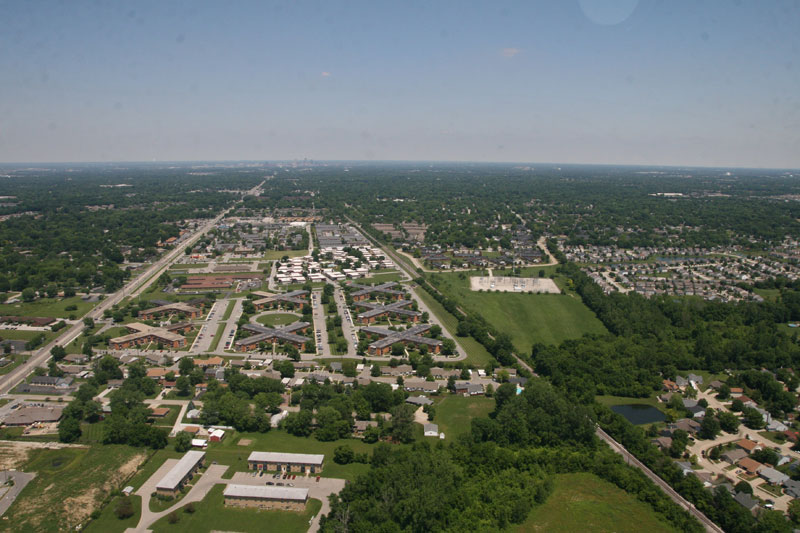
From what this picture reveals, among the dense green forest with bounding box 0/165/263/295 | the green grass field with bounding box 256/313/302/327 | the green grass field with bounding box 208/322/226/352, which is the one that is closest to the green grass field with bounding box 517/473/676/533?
the green grass field with bounding box 208/322/226/352

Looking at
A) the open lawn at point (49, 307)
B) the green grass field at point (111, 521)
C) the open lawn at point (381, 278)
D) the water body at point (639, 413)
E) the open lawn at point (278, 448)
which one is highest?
the open lawn at point (381, 278)

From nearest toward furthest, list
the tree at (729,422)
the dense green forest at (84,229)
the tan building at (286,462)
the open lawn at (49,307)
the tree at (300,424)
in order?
the tan building at (286,462), the tree at (300,424), the tree at (729,422), the open lawn at (49,307), the dense green forest at (84,229)

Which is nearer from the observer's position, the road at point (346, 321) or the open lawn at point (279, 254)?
the road at point (346, 321)

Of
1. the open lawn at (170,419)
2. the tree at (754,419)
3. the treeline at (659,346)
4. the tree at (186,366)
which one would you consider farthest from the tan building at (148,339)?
the tree at (754,419)

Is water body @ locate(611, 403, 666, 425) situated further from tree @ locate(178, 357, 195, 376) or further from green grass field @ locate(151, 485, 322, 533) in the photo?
tree @ locate(178, 357, 195, 376)

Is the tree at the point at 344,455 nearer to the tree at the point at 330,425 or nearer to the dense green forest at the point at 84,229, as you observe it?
the tree at the point at 330,425

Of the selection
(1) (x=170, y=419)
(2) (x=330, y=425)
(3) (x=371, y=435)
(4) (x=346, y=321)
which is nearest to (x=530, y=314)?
(4) (x=346, y=321)
